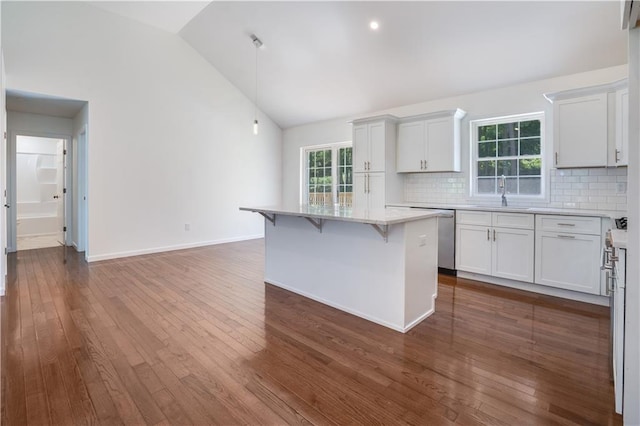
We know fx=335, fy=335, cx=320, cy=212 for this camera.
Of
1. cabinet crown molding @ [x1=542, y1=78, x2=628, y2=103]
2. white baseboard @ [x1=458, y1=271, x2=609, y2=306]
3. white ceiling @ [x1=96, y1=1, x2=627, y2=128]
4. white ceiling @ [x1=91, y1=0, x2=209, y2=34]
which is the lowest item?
white baseboard @ [x1=458, y1=271, x2=609, y2=306]

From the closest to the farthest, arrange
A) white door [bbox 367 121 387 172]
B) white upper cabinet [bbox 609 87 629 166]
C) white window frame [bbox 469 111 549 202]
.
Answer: white upper cabinet [bbox 609 87 629 166], white window frame [bbox 469 111 549 202], white door [bbox 367 121 387 172]

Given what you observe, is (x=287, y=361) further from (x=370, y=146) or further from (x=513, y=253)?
(x=370, y=146)

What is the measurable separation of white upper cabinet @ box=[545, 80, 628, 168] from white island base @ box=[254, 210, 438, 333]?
1852 millimetres

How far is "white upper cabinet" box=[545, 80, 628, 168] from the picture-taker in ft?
10.8

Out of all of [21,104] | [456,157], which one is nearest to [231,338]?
[456,157]

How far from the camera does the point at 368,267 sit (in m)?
2.93

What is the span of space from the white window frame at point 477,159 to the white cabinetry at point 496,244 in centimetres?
76

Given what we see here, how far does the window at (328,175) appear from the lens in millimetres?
6754

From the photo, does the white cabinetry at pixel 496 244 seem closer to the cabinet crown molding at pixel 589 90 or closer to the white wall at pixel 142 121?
the cabinet crown molding at pixel 589 90

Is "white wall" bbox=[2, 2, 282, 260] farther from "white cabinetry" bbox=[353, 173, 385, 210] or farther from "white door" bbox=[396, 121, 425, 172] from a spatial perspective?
"white door" bbox=[396, 121, 425, 172]

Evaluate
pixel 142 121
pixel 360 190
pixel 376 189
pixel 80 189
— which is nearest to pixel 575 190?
pixel 376 189

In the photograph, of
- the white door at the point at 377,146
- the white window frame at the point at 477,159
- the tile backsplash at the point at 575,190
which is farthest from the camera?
the white door at the point at 377,146

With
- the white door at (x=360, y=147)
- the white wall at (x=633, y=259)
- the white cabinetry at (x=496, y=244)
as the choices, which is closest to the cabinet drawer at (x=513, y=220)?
the white cabinetry at (x=496, y=244)

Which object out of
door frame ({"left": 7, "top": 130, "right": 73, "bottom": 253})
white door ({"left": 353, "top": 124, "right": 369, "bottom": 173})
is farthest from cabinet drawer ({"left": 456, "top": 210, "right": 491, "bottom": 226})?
door frame ({"left": 7, "top": 130, "right": 73, "bottom": 253})
